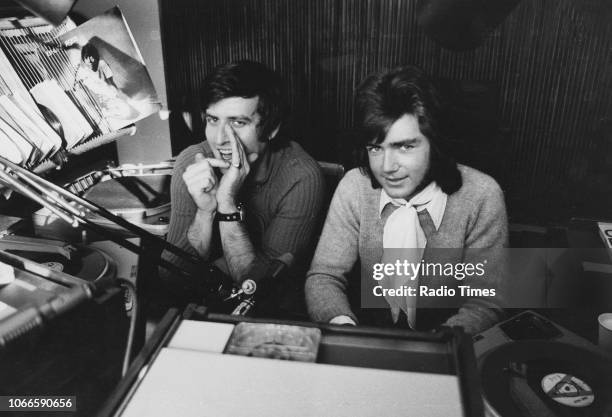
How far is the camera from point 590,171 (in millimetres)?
1905

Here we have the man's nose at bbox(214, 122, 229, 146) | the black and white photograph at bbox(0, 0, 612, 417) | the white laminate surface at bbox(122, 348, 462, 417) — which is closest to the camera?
the white laminate surface at bbox(122, 348, 462, 417)

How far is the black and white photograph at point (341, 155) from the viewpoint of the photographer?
4.37 ft

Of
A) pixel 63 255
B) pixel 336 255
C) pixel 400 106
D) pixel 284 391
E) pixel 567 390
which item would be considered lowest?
pixel 336 255

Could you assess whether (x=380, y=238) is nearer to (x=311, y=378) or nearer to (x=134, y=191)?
(x=134, y=191)

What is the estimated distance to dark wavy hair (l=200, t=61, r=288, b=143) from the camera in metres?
1.84

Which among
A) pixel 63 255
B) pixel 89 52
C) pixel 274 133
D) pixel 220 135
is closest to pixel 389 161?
pixel 274 133

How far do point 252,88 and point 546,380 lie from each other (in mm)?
1444

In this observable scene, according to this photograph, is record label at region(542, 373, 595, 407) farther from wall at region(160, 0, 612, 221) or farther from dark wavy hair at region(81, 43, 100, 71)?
dark wavy hair at region(81, 43, 100, 71)

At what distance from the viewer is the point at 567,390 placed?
82cm

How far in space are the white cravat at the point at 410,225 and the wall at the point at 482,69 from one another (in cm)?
24

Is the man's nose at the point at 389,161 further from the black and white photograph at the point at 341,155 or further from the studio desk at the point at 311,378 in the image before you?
the studio desk at the point at 311,378

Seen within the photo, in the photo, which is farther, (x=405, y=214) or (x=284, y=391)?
(x=405, y=214)

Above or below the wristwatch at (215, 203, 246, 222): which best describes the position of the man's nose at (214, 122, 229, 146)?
above

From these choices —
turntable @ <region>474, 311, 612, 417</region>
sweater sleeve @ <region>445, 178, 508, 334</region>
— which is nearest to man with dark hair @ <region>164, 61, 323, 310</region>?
sweater sleeve @ <region>445, 178, 508, 334</region>
